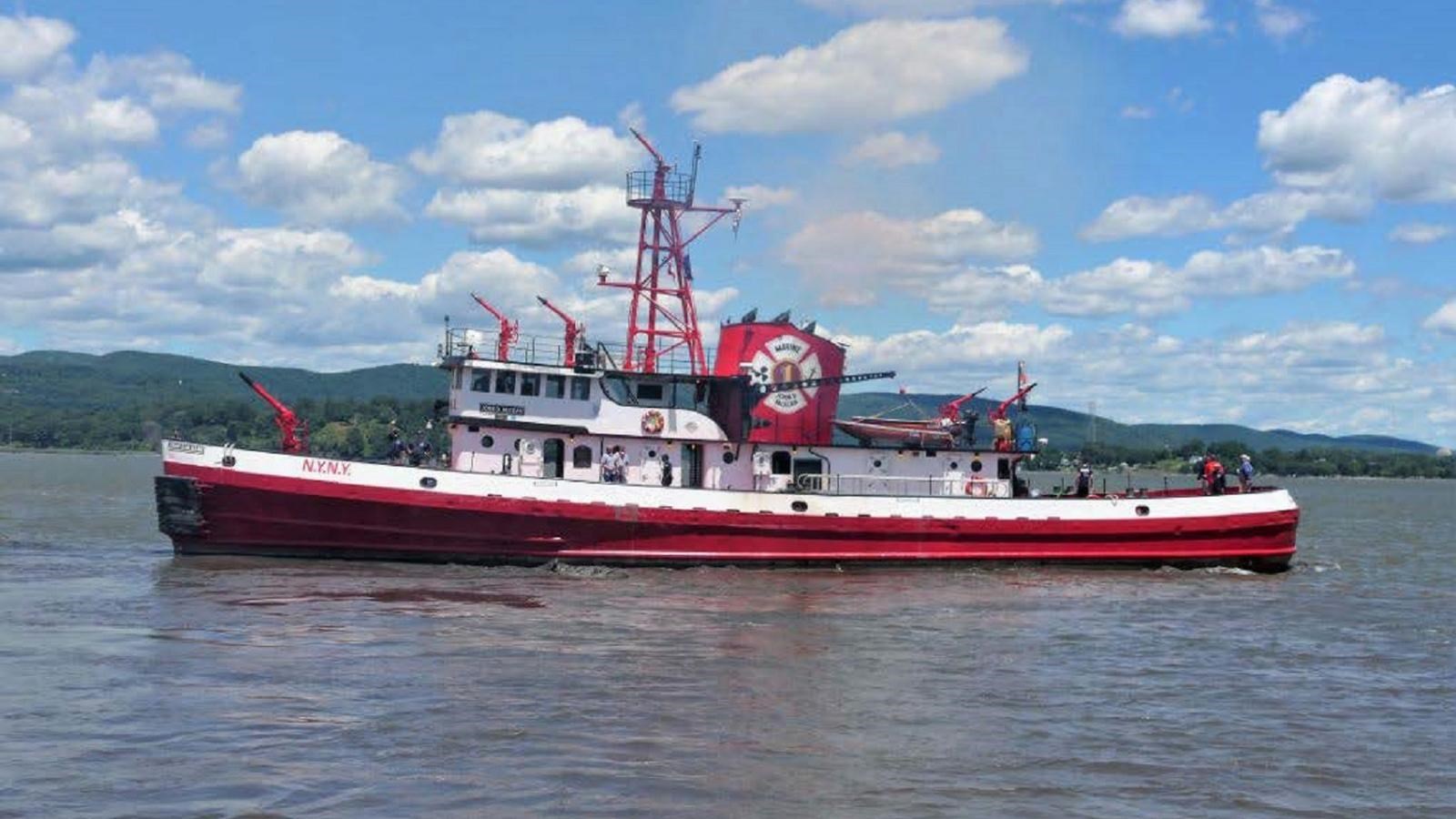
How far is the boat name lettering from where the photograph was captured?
28.6 m

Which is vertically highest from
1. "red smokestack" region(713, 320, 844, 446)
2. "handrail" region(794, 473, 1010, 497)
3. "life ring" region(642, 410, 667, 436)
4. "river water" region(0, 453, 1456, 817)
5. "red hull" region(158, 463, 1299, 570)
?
"red smokestack" region(713, 320, 844, 446)

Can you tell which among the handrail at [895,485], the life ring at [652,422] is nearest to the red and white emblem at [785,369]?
the handrail at [895,485]

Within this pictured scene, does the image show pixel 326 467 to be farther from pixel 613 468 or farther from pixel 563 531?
pixel 613 468

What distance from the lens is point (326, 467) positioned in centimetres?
2873

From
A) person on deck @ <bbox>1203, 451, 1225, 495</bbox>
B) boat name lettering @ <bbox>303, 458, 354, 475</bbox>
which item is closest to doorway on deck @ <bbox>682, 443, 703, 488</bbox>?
boat name lettering @ <bbox>303, 458, 354, 475</bbox>

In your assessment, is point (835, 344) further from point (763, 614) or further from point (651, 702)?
point (651, 702)

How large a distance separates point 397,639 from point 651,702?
5.32 meters

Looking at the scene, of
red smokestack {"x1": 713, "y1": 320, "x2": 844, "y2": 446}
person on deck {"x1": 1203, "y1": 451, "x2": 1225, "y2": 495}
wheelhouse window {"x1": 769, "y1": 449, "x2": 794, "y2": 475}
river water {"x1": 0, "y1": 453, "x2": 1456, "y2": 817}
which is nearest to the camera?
river water {"x1": 0, "y1": 453, "x2": 1456, "y2": 817}

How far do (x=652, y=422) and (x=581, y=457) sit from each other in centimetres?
175

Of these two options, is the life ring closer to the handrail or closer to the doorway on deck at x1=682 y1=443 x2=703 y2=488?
the doorway on deck at x1=682 y1=443 x2=703 y2=488

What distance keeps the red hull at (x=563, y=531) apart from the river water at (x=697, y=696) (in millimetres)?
641

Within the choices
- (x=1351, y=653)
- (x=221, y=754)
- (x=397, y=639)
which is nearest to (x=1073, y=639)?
(x=1351, y=653)

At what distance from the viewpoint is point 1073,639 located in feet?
71.3

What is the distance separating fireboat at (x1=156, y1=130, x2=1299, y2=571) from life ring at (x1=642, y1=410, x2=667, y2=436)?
4cm
